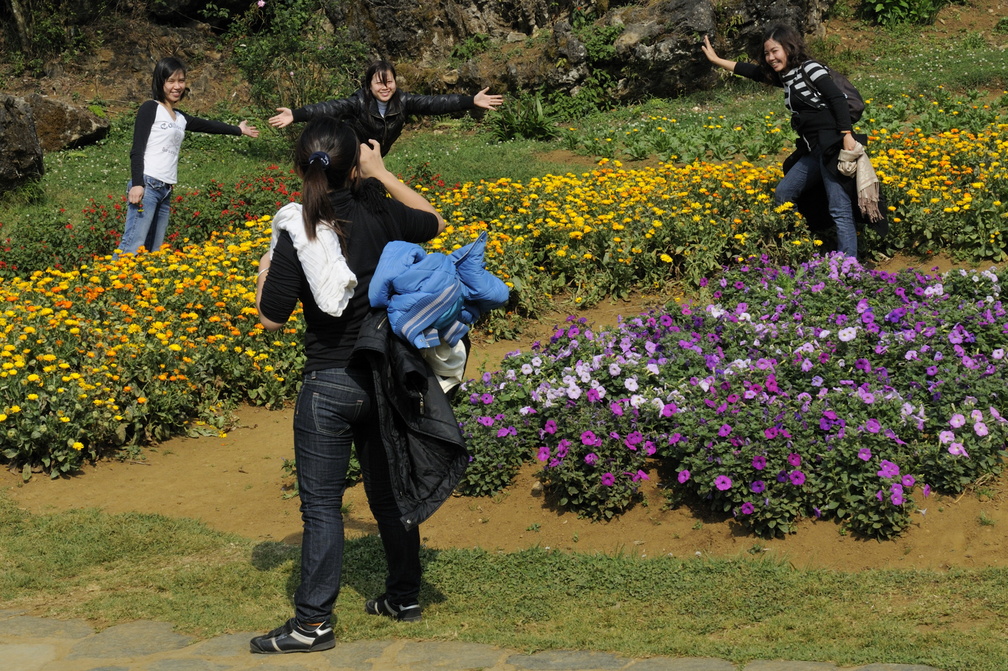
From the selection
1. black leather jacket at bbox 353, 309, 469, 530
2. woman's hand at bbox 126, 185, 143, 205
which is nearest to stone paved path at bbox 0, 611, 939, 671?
black leather jacket at bbox 353, 309, 469, 530

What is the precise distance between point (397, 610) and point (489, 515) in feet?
3.77

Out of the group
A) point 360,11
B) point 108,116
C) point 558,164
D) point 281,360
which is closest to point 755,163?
point 558,164

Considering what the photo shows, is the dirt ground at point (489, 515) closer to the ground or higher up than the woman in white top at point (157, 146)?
closer to the ground

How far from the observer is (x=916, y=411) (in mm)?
4801

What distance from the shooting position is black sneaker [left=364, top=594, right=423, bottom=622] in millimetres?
4039

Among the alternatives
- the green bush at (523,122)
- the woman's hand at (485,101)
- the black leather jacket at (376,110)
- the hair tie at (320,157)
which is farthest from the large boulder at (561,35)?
the hair tie at (320,157)

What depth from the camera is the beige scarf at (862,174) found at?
22.7 feet

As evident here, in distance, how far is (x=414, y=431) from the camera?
374cm

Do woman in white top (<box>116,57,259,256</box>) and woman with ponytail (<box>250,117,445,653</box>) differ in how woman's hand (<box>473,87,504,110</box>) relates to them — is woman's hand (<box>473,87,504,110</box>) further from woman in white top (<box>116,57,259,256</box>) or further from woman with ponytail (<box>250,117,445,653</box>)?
woman with ponytail (<box>250,117,445,653</box>)

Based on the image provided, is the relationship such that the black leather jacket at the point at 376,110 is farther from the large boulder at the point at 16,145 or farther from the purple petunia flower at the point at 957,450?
the large boulder at the point at 16,145

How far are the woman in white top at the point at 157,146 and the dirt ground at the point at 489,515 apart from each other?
80.1 inches

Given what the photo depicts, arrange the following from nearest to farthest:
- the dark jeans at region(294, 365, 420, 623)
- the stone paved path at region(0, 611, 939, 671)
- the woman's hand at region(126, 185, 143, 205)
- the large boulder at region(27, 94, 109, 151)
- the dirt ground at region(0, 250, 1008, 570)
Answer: the stone paved path at region(0, 611, 939, 671) → the dark jeans at region(294, 365, 420, 623) → the dirt ground at region(0, 250, 1008, 570) → the woman's hand at region(126, 185, 143, 205) → the large boulder at region(27, 94, 109, 151)

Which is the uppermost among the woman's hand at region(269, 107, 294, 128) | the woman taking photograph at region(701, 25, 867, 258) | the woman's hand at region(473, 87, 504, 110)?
the woman's hand at region(269, 107, 294, 128)

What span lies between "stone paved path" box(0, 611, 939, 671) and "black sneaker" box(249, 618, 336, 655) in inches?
1.0
